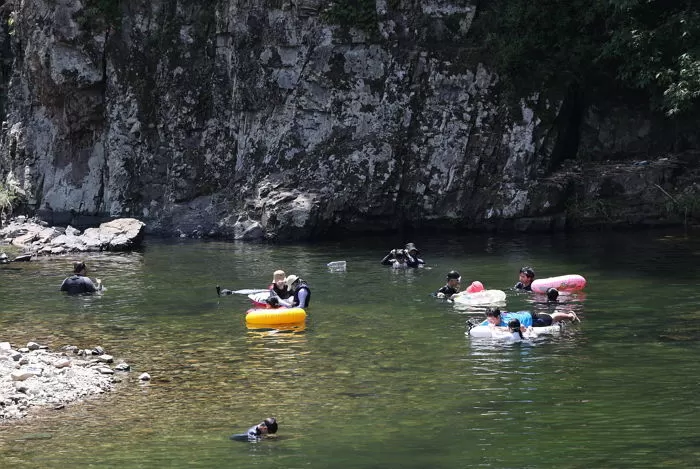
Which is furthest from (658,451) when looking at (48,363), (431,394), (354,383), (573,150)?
(573,150)

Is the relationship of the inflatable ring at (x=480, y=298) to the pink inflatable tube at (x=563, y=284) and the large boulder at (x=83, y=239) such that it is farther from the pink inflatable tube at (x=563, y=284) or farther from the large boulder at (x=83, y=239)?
the large boulder at (x=83, y=239)

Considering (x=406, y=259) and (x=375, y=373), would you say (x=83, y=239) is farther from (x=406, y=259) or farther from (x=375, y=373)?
(x=375, y=373)

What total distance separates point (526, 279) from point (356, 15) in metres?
16.1

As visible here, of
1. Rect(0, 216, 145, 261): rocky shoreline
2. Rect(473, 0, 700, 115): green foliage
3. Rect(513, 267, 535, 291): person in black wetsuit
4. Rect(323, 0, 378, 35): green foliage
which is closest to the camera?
Rect(513, 267, 535, 291): person in black wetsuit

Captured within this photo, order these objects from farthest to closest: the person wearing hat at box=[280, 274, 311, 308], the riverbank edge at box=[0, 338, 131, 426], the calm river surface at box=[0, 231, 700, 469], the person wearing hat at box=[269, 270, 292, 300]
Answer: the person wearing hat at box=[269, 270, 292, 300] → the person wearing hat at box=[280, 274, 311, 308] → the riverbank edge at box=[0, 338, 131, 426] → the calm river surface at box=[0, 231, 700, 469]

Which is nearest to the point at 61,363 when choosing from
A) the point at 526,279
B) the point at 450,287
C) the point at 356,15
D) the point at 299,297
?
the point at 299,297

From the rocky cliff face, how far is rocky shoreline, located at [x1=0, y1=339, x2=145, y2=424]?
719 inches

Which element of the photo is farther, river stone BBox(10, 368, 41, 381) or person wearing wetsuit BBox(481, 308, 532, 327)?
person wearing wetsuit BBox(481, 308, 532, 327)

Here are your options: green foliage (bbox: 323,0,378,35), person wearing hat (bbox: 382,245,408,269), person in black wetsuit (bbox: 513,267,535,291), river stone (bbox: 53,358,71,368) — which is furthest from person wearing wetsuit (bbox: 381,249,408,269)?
river stone (bbox: 53,358,71,368)

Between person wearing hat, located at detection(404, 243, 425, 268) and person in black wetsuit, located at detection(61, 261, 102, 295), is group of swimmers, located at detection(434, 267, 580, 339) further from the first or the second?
person in black wetsuit, located at detection(61, 261, 102, 295)

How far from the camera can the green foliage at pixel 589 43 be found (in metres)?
34.3

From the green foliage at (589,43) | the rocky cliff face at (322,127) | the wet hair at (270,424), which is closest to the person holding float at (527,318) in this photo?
the wet hair at (270,424)

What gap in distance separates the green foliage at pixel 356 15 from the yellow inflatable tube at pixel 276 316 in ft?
58.9

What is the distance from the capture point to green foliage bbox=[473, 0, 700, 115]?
34.3 m
